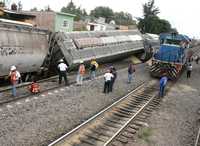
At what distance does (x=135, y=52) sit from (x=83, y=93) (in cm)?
2130

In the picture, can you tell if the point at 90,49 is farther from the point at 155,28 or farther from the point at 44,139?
the point at 155,28

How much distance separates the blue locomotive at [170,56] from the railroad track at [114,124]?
7954 millimetres

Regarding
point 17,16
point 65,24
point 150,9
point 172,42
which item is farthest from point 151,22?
point 172,42

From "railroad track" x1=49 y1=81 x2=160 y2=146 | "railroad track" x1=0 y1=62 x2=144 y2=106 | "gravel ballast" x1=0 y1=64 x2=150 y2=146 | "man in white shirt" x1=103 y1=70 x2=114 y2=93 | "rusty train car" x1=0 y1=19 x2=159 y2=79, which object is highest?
"rusty train car" x1=0 y1=19 x2=159 y2=79

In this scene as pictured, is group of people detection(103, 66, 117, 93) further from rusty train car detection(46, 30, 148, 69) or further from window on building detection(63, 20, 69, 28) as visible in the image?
window on building detection(63, 20, 69, 28)

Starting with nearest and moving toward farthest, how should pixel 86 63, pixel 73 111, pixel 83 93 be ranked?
pixel 73 111
pixel 83 93
pixel 86 63

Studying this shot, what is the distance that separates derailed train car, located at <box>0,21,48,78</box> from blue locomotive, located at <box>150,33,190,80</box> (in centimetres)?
1040

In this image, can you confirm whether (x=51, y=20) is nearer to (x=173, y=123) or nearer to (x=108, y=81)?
(x=108, y=81)

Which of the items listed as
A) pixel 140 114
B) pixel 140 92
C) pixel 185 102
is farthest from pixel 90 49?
pixel 140 114

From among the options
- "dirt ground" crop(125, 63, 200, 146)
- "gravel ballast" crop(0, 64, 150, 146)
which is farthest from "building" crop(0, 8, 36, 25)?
"dirt ground" crop(125, 63, 200, 146)

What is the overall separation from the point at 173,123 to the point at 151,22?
64.1m

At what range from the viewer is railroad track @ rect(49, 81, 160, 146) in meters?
10.6

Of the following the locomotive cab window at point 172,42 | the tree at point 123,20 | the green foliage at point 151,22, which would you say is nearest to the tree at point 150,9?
the green foliage at point 151,22

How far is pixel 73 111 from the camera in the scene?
1398 cm
